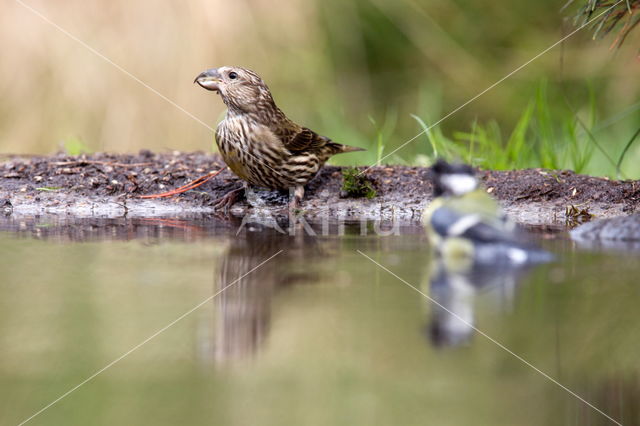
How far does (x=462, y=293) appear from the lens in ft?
10.9

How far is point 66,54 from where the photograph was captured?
9430 mm

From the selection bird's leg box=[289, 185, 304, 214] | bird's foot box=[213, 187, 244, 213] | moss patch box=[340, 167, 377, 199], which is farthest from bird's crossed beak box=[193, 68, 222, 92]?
moss patch box=[340, 167, 377, 199]

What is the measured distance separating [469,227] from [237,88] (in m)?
3.38

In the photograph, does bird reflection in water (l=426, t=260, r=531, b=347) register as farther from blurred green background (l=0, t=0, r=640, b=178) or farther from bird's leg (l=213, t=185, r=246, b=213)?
blurred green background (l=0, t=0, r=640, b=178)

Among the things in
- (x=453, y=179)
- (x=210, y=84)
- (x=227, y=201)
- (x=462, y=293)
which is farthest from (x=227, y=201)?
(x=462, y=293)

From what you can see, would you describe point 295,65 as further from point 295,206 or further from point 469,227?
point 469,227

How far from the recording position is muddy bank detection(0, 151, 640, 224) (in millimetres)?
5723

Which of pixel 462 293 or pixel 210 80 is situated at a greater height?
pixel 210 80

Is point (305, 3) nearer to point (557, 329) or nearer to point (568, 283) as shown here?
point (568, 283)

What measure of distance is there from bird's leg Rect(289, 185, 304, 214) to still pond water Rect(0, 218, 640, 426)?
187 cm

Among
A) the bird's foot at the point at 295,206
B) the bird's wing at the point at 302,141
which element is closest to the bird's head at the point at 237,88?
the bird's wing at the point at 302,141

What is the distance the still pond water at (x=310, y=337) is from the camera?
2162 millimetres

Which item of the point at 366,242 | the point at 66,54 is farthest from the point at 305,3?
the point at 366,242

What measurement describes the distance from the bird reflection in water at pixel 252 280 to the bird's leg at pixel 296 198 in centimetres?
94
